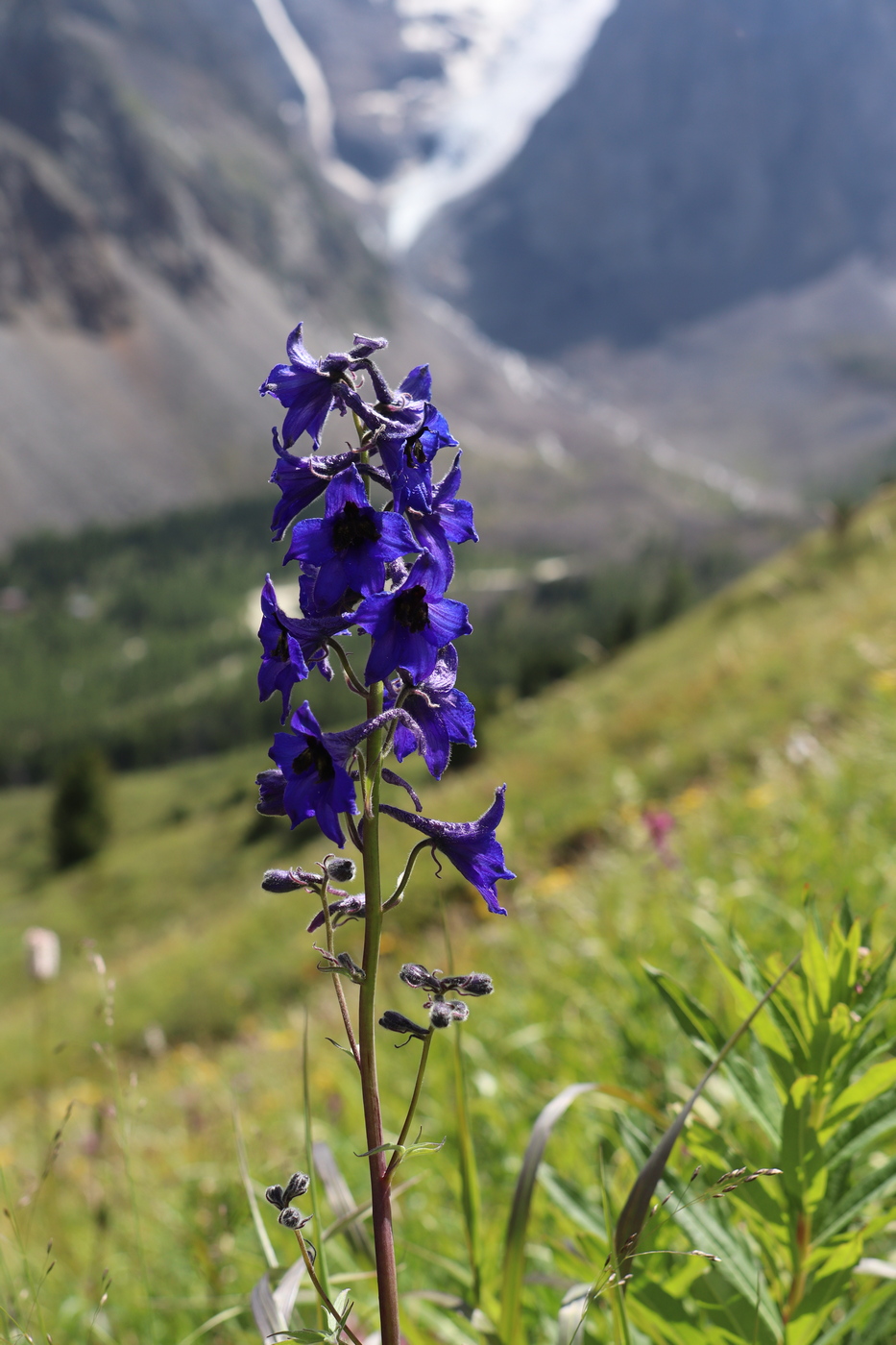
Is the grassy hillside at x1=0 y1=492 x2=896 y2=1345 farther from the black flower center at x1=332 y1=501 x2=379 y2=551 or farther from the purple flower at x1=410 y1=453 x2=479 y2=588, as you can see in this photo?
the black flower center at x1=332 y1=501 x2=379 y2=551

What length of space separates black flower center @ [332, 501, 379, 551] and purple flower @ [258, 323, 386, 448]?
31 centimetres

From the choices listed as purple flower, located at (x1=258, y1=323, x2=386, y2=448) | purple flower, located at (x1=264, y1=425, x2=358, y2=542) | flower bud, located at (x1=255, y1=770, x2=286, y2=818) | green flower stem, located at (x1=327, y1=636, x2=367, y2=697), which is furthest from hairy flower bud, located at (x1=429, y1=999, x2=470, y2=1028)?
purple flower, located at (x1=258, y1=323, x2=386, y2=448)

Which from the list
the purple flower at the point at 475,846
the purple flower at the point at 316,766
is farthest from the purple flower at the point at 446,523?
the purple flower at the point at 475,846

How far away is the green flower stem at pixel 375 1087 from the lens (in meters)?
1.66

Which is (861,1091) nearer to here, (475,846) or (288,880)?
(475,846)

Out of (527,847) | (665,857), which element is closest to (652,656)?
(527,847)

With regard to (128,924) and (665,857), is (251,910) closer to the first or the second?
(665,857)

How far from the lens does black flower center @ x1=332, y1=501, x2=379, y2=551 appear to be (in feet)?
6.28

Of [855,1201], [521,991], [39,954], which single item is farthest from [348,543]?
[521,991]

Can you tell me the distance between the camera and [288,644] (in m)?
1.95

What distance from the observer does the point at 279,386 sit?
216 centimetres

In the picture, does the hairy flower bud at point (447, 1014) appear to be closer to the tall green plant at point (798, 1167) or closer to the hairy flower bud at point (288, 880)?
the hairy flower bud at point (288, 880)

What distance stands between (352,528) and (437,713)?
0.44 m

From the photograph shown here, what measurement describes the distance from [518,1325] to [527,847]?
11.8 meters
